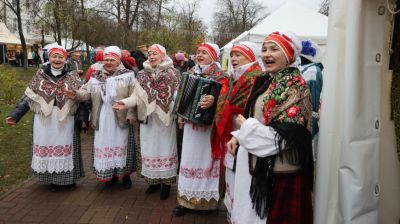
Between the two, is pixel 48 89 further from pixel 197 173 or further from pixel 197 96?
pixel 197 173

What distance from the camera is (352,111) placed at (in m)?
2.15

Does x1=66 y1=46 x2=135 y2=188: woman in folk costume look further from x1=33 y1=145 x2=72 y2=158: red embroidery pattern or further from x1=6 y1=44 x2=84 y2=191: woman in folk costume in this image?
x1=33 y1=145 x2=72 y2=158: red embroidery pattern

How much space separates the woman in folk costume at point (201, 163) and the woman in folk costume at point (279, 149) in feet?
4.65

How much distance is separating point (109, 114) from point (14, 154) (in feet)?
10.3

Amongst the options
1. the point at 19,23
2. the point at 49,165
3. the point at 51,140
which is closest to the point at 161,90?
the point at 51,140

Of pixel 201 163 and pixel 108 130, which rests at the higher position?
pixel 108 130

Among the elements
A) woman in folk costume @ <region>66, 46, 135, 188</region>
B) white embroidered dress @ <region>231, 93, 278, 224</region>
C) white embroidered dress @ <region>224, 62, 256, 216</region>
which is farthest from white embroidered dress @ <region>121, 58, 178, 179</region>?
white embroidered dress @ <region>231, 93, 278, 224</region>

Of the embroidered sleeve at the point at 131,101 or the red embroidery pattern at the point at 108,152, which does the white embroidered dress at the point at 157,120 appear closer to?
the embroidered sleeve at the point at 131,101

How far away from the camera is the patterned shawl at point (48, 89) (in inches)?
191

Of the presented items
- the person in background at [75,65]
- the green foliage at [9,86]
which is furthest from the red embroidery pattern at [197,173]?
the green foliage at [9,86]

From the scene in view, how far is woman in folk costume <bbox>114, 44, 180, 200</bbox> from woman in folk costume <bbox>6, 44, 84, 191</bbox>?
82cm

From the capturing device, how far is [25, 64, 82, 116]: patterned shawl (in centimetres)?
485

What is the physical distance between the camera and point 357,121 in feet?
7.13

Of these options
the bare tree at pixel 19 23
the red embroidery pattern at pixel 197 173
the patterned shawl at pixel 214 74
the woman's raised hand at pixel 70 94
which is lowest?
the red embroidery pattern at pixel 197 173
